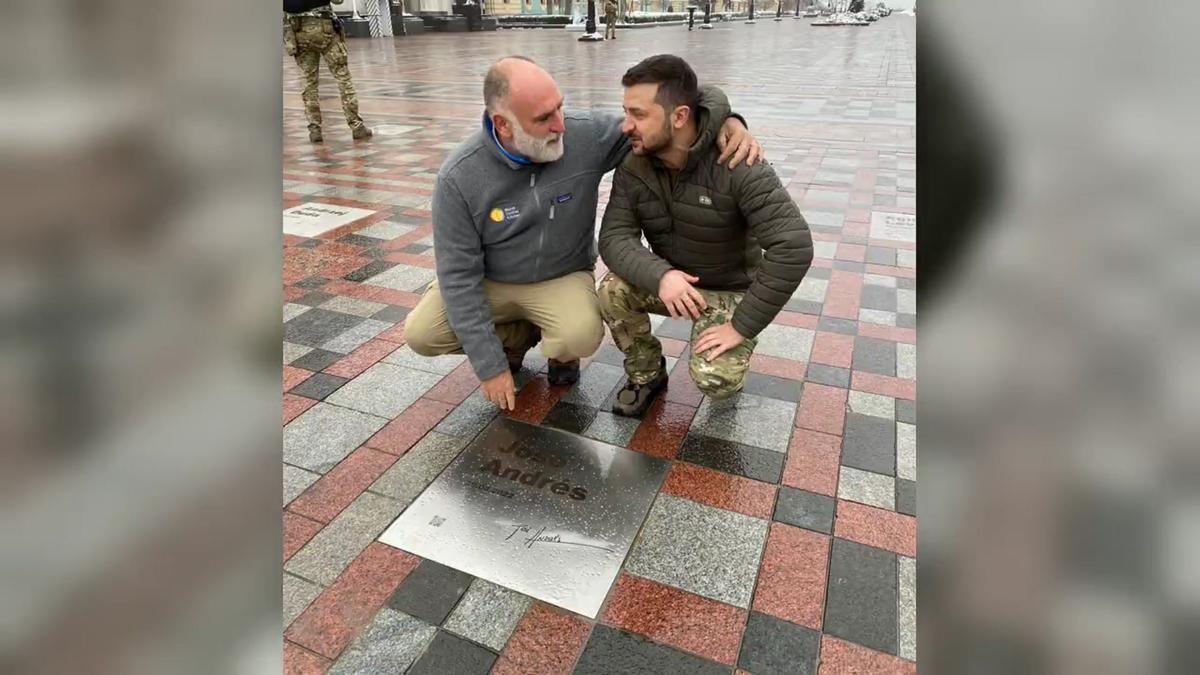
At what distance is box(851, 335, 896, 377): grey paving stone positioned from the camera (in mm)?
3413

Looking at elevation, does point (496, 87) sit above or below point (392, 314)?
above

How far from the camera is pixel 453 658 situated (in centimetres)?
194

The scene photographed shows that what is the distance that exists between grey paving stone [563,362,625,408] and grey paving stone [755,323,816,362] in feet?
2.47

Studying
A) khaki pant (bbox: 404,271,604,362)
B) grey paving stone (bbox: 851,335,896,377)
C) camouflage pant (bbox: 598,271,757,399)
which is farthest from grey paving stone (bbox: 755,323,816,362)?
khaki pant (bbox: 404,271,604,362)

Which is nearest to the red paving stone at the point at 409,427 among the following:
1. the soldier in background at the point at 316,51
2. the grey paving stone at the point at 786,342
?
the grey paving stone at the point at 786,342

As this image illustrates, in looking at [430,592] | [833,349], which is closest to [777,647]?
[430,592]

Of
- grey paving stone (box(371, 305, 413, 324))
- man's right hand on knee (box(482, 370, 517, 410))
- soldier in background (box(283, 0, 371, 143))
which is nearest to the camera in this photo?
man's right hand on knee (box(482, 370, 517, 410))

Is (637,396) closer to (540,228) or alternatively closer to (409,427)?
(540,228)

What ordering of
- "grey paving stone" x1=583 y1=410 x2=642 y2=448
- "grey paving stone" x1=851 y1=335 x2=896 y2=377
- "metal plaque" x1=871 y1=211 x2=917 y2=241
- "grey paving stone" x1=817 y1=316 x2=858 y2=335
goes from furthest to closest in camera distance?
"metal plaque" x1=871 y1=211 x2=917 y2=241, "grey paving stone" x1=817 y1=316 x2=858 y2=335, "grey paving stone" x1=851 y1=335 x2=896 y2=377, "grey paving stone" x1=583 y1=410 x2=642 y2=448

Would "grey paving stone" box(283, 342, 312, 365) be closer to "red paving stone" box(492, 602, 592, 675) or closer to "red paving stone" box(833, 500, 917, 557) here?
"red paving stone" box(492, 602, 592, 675)

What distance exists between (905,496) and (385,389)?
2.21 meters

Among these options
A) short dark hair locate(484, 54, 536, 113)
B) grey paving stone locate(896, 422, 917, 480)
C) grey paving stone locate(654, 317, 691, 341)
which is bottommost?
grey paving stone locate(896, 422, 917, 480)
